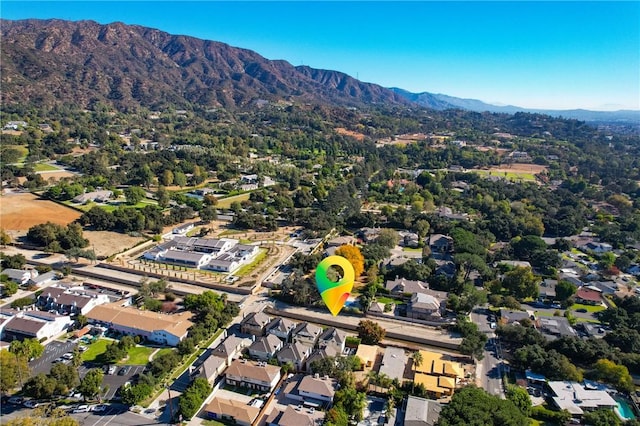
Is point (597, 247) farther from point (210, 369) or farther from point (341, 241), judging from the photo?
point (210, 369)

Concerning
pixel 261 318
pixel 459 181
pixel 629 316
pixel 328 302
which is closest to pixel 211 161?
pixel 459 181

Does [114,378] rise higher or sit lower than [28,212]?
lower

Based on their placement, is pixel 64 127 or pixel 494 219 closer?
pixel 494 219

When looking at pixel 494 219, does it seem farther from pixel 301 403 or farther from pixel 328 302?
pixel 301 403

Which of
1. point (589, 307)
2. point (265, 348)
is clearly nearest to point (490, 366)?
point (265, 348)

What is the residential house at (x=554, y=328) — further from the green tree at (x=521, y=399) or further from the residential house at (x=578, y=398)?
the green tree at (x=521, y=399)

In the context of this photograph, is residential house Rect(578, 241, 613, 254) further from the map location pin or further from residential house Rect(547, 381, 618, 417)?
the map location pin
